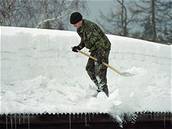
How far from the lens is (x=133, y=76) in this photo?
1220 centimetres

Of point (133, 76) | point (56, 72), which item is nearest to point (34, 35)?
point (56, 72)

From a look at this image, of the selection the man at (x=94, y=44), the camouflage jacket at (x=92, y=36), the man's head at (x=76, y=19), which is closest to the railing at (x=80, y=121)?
the man at (x=94, y=44)

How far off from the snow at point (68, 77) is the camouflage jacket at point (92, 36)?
800 mm

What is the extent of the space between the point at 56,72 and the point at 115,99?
6.03ft

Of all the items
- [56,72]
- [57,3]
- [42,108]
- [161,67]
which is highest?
[42,108]

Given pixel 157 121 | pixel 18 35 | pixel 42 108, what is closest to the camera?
pixel 42 108

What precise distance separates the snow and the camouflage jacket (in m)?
0.80

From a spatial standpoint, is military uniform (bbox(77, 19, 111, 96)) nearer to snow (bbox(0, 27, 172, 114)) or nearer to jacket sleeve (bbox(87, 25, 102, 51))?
jacket sleeve (bbox(87, 25, 102, 51))

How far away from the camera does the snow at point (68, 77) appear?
372 inches

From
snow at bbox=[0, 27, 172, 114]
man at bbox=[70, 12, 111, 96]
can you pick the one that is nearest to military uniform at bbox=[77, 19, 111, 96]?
man at bbox=[70, 12, 111, 96]

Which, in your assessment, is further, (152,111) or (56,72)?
(56,72)

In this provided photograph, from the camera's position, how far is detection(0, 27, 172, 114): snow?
31.0 feet

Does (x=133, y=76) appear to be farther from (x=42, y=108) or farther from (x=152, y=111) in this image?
(x=42, y=108)

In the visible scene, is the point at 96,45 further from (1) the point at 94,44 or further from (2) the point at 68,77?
(2) the point at 68,77
